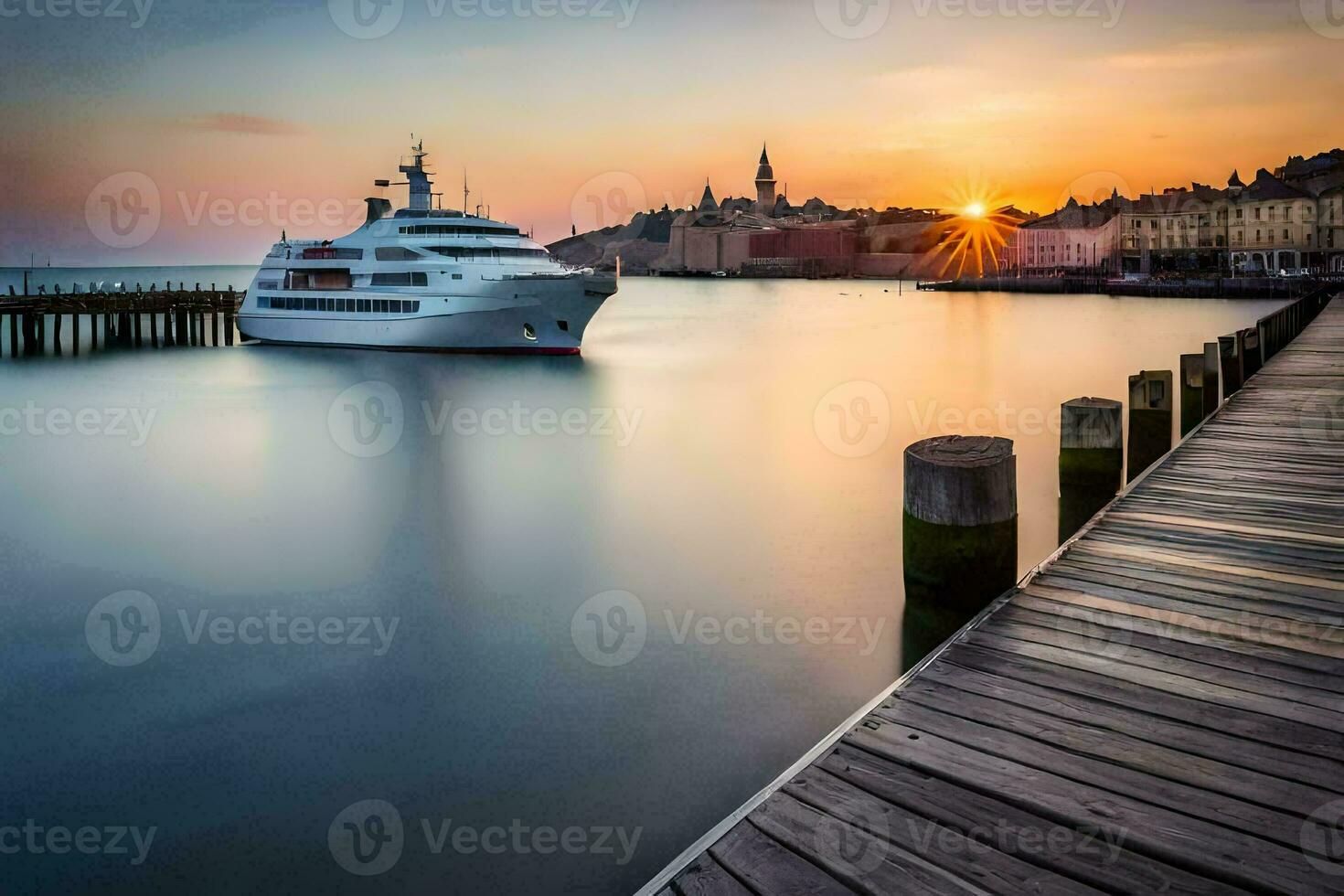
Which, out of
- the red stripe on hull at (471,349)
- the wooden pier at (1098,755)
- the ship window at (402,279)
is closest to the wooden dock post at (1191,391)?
the wooden pier at (1098,755)

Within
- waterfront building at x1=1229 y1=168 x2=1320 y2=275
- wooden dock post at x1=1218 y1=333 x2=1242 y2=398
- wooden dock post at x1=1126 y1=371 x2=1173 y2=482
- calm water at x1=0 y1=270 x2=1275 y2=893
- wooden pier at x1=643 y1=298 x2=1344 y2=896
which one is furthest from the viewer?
waterfront building at x1=1229 y1=168 x2=1320 y2=275

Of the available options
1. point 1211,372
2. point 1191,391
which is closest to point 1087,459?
point 1191,391

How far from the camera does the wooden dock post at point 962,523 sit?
4801 millimetres

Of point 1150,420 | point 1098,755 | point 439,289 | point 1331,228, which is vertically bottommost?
point 1098,755

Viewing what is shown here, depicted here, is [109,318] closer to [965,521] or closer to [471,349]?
[471,349]

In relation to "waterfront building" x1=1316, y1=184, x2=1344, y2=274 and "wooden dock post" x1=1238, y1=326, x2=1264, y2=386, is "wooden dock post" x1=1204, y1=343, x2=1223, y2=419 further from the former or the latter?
"waterfront building" x1=1316, y1=184, x2=1344, y2=274

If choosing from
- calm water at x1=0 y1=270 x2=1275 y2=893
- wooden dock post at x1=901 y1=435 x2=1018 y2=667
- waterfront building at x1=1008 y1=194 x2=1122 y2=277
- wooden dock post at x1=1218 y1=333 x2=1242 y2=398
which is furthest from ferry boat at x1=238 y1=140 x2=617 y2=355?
waterfront building at x1=1008 y1=194 x2=1122 y2=277

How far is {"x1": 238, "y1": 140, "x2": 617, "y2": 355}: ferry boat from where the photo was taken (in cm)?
2845

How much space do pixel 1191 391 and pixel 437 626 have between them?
9939mm

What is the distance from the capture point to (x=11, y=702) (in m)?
5.87

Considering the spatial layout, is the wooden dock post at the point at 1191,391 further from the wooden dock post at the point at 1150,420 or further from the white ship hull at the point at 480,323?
the white ship hull at the point at 480,323

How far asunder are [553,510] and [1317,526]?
8.17m

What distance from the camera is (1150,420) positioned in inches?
395

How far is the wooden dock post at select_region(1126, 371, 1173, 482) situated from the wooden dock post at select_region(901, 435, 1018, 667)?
581 cm
